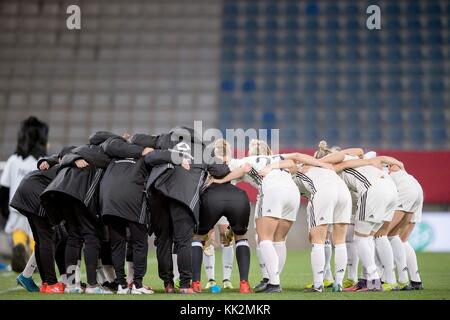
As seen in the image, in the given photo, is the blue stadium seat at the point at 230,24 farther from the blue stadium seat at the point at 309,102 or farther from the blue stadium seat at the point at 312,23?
the blue stadium seat at the point at 309,102

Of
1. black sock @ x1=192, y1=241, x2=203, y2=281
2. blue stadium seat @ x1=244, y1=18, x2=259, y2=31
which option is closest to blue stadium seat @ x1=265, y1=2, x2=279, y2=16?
blue stadium seat @ x1=244, y1=18, x2=259, y2=31

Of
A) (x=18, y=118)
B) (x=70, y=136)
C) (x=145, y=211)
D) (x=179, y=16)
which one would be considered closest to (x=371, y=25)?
(x=179, y=16)

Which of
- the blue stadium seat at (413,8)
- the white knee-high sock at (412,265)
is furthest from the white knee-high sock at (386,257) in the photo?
the blue stadium seat at (413,8)

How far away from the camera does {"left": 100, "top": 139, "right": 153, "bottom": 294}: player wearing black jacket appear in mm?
6160

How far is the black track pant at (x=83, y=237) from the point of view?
6.29 meters

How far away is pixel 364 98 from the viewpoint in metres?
18.1

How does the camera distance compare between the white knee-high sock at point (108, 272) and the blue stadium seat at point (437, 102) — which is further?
the blue stadium seat at point (437, 102)

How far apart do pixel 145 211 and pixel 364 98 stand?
12777 mm

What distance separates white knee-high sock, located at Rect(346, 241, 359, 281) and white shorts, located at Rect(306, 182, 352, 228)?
2.48 feet

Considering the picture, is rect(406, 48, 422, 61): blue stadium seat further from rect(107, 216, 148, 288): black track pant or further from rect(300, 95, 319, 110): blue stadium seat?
rect(107, 216, 148, 288): black track pant

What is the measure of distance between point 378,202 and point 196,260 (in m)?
1.87

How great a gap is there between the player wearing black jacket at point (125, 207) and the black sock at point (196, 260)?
50 cm

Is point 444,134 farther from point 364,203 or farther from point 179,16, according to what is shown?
point 364,203

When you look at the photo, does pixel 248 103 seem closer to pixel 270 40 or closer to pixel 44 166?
pixel 270 40
